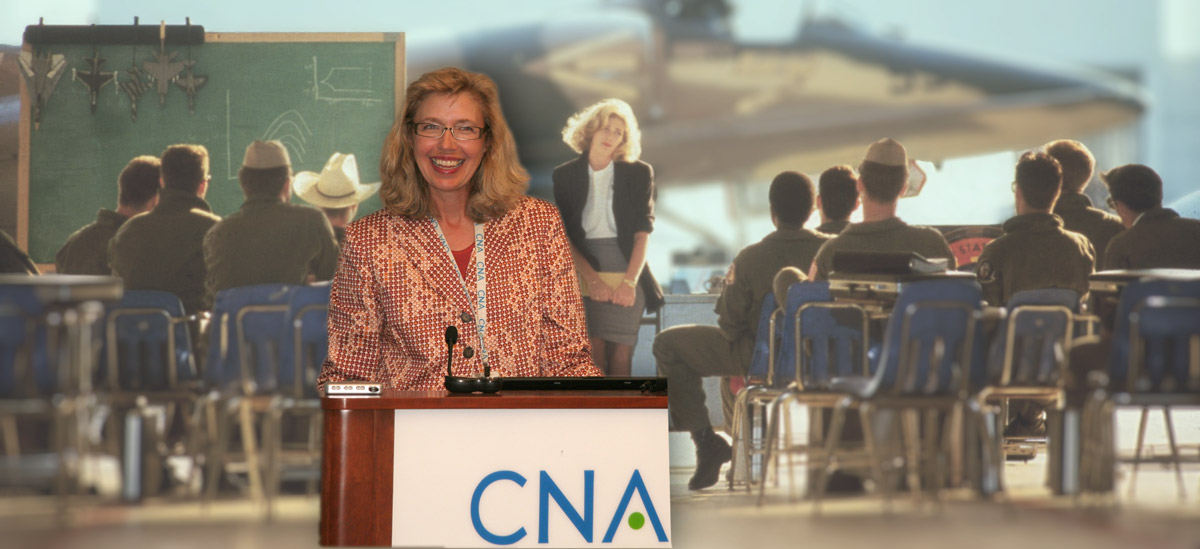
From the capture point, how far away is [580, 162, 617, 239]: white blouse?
14.5ft

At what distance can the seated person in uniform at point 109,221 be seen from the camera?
14.1 ft

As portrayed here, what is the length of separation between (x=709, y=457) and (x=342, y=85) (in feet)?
6.75

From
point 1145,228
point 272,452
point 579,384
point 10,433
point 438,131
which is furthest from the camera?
point 1145,228

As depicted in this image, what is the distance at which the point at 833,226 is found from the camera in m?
4.45

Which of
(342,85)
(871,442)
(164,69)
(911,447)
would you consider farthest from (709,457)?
(164,69)

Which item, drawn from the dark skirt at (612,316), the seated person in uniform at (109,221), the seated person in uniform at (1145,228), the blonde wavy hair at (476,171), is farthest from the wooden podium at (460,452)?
the seated person in uniform at (1145,228)

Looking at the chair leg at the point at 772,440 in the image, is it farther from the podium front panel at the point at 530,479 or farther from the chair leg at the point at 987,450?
the podium front panel at the point at 530,479

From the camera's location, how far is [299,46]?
4.40 m

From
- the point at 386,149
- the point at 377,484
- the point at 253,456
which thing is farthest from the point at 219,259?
the point at 377,484

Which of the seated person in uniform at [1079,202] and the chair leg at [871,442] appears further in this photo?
the seated person in uniform at [1079,202]

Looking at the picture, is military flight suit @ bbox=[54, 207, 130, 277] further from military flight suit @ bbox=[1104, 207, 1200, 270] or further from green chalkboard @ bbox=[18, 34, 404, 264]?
military flight suit @ bbox=[1104, 207, 1200, 270]

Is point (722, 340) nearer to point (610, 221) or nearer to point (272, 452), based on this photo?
point (610, 221)

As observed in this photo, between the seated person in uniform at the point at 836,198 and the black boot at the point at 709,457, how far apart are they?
935mm

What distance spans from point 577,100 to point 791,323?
122 cm
